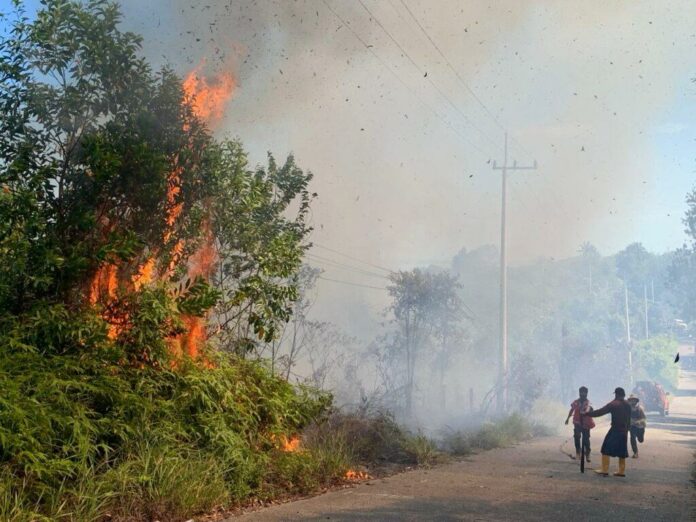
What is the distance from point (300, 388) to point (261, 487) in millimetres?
2393

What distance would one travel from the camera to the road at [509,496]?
852 centimetres

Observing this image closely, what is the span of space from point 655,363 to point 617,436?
7070 cm

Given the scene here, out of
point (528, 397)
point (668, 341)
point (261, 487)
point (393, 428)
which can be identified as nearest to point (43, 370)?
point (261, 487)

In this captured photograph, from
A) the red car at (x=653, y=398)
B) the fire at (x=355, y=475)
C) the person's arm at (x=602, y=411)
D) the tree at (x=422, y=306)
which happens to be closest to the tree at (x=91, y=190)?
the fire at (x=355, y=475)

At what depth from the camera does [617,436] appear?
12.9 metres

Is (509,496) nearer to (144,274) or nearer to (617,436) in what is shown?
(617,436)

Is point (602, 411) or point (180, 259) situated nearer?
point (180, 259)

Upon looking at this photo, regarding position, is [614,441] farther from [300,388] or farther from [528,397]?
[528,397]

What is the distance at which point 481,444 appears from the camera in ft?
60.7

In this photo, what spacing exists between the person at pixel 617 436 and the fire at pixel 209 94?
7.97 m

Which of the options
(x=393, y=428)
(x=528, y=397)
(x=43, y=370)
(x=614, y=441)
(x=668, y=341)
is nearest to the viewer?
(x=43, y=370)

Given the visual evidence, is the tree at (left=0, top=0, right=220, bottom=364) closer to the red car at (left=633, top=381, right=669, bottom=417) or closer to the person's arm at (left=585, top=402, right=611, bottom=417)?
the person's arm at (left=585, top=402, right=611, bottom=417)

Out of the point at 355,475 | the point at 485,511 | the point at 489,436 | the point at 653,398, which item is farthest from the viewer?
the point at 653,398

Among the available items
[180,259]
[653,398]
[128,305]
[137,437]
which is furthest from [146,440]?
[653,398]
